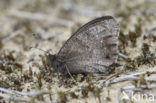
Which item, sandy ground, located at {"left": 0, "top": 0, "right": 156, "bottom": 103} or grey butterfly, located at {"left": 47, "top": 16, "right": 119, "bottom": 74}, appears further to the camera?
grey butterfly, located at {"left": 47, "top": 16, "right": 119, "bottom": 74}

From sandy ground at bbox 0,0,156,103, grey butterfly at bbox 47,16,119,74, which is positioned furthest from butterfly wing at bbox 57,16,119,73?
sandy ground at bbox 0,0,156,103

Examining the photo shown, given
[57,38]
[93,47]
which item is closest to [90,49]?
[93,47]

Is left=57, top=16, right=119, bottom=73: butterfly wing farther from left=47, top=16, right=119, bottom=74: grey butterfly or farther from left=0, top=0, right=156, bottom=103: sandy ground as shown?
left=0, top=0, right=156, bottom=103: sandy ground

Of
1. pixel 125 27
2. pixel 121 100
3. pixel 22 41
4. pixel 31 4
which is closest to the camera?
pixel 121 100

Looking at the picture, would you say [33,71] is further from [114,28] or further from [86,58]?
[114,28]

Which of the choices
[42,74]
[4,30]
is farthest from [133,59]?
[4,30]

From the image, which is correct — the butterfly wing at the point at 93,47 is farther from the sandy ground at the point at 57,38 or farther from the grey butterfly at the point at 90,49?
the sandy ground at the point at 57,38

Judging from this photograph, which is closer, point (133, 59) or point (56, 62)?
point (56, 62)
